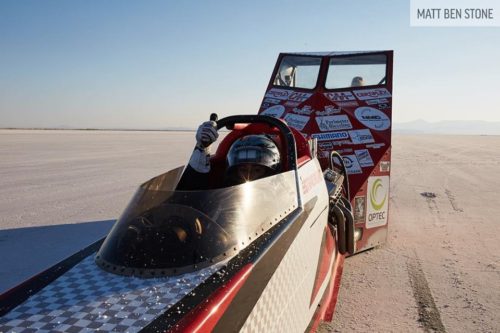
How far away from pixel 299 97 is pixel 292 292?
4.85m

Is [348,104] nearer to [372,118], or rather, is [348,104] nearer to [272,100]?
[372,118]

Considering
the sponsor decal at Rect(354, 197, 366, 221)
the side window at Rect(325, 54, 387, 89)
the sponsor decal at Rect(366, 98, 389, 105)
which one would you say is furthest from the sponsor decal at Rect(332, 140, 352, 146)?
the side window at Rect(325, 54, 387, 89)

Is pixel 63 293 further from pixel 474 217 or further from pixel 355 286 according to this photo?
pixel 474 217

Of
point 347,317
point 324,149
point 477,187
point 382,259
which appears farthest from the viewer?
point 477,187

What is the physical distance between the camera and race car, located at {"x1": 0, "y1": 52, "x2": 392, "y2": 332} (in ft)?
6.30

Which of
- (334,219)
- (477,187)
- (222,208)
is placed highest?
(222,208)

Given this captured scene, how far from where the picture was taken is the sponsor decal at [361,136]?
6110 millimetres

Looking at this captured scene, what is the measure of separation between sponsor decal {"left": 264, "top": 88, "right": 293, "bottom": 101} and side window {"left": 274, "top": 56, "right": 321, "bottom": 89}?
188 mm

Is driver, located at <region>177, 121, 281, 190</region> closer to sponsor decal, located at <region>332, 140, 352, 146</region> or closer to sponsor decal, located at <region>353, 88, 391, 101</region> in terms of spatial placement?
sponsor decal, located at <region>332, 140, 352, 146</region>

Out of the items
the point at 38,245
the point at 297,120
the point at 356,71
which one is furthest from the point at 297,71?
A: the point at 38,245

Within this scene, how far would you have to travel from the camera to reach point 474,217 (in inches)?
285

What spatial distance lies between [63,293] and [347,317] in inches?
92.2

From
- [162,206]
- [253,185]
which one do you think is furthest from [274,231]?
[162,206]

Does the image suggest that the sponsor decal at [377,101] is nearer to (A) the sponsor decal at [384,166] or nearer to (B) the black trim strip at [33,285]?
(A) the sponsor decal at [384,166]
